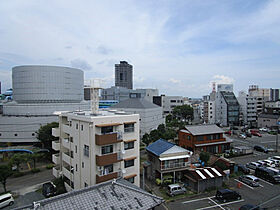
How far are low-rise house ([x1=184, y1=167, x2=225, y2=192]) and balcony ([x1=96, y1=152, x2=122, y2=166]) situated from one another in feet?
28.0

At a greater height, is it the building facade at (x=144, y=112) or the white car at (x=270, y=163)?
the building facade at (x=144, y=112)

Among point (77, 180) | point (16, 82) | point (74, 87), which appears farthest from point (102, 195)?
point (16, 82)

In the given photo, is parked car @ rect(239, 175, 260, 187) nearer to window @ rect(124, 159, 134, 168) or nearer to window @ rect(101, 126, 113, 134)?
window @ rect(124, 159, 134, 168)

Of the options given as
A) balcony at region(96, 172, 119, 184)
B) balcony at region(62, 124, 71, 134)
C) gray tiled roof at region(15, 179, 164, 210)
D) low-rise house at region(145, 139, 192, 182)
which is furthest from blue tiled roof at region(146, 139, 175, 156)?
gray tiled roof at region(15, 179, 164, 210)

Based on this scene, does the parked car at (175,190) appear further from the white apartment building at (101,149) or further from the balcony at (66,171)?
the balcony at (66,171)

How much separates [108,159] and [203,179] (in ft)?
33.5

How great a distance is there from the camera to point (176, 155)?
70.4ft

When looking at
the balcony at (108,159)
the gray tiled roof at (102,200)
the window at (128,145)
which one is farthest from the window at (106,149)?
the gray tiled roof at (102,200)

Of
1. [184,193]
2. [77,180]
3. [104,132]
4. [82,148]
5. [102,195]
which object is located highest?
[104,132]

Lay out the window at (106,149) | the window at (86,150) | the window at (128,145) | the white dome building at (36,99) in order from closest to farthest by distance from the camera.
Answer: the window at (106,149) < the window at (86,150) < the window at (128,145) < the white dome building at (36,99)

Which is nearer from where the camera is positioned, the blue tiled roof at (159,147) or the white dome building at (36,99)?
the blue tiled roof at (159,147)

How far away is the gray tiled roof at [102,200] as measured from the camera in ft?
31.1

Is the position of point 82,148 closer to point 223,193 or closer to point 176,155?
point 176,155

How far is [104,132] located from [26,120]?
39.7 metres
